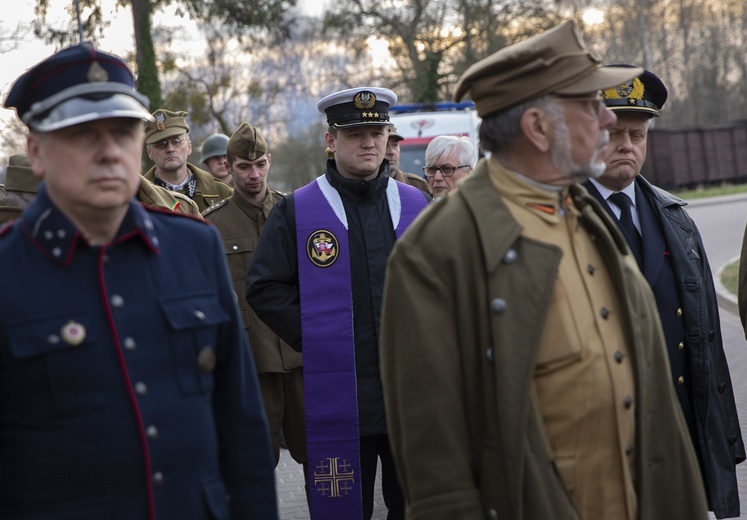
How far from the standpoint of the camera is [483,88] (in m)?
3.22

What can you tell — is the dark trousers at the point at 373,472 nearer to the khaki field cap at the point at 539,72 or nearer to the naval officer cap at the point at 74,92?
the khaki field cap at the point at 539,72

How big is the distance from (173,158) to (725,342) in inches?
265

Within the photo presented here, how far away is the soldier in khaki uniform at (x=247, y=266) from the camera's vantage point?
639 centimetres

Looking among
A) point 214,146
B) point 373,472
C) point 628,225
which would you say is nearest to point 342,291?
point 373,472

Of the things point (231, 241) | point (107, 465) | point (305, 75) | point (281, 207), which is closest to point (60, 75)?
point (107, 465)

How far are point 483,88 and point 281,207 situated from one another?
245cm

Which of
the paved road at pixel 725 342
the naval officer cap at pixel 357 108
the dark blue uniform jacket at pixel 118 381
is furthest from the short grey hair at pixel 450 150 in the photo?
the dark blue uniform jacket at pixel 118 381

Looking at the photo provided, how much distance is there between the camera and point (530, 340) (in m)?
2.94

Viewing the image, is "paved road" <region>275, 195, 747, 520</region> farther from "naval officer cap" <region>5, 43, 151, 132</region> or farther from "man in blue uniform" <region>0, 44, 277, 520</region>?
"naval officer cap" <region>5, 43, 151, 132</region>

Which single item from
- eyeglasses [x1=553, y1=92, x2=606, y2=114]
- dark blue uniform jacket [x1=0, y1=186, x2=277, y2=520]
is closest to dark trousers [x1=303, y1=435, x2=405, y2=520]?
dark blue uniform jacket [x1=0, y1=186, x2=277, y2=520]

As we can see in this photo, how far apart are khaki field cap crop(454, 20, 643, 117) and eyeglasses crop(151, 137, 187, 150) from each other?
5.81 meters

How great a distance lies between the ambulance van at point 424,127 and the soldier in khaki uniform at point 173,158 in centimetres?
870

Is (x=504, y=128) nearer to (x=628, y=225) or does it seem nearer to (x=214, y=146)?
(x=628, y=225)

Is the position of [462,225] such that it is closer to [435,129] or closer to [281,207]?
[281,207]
